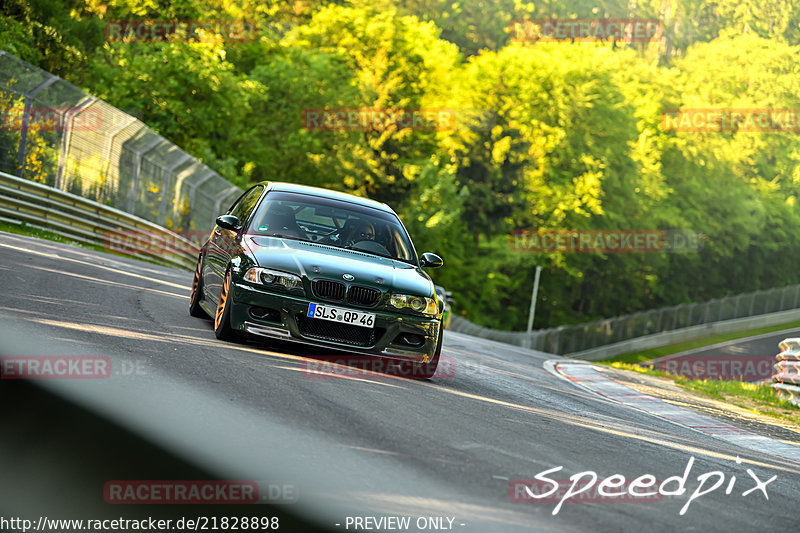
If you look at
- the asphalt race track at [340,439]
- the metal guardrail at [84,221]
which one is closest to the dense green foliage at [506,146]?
the metal guardrail at [84,221]

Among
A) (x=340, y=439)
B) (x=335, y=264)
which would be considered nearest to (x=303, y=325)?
(x=335, y=264)

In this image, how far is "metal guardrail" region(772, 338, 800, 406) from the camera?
15180mm

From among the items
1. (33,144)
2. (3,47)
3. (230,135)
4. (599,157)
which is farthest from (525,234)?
(33,144)

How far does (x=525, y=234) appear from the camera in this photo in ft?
183

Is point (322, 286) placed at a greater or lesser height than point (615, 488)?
greater

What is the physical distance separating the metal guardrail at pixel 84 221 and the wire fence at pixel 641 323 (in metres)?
16.5

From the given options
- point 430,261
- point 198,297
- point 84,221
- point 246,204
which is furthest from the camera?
point 84,221

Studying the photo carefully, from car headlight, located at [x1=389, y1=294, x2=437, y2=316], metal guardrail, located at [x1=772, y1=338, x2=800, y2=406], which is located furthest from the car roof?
metal guardrail, located at [x1=772, y1=338, x2=800, y2=406]

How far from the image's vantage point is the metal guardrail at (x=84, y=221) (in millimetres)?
20281

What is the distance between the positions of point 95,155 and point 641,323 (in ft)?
135

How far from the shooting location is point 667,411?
1212cm

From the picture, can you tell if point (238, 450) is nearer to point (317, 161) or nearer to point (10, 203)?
point (10, 203)

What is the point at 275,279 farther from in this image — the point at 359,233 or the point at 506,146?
the point at 506,146

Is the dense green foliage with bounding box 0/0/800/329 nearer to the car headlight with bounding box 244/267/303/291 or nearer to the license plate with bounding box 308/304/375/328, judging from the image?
the car headlight with bounding box 244/267/303/291
